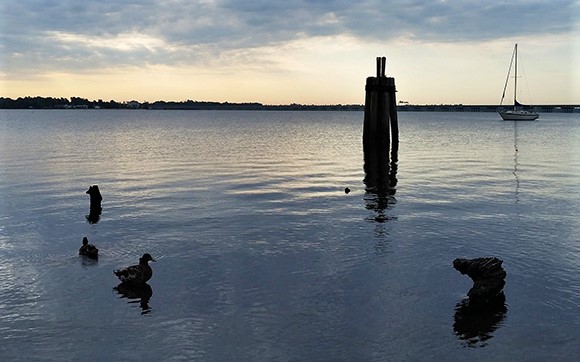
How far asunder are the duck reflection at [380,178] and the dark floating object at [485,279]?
752cm

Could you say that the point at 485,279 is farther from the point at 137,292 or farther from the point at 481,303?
the point at 137,292

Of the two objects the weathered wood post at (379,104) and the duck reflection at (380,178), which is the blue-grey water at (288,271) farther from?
the weathered wood post at (379,104)

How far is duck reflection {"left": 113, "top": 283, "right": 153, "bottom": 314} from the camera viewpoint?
1212cm

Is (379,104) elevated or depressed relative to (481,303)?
elevated

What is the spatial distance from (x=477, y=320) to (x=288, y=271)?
481 cm

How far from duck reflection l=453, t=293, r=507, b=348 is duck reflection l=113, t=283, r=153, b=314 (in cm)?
633

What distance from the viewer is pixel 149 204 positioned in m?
23.6

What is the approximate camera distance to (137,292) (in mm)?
12688

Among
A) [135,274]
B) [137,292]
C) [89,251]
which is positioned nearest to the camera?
[137,292]

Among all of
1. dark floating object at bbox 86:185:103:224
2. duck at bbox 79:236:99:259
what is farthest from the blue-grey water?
dark floating object at bbox 86:185:103:224

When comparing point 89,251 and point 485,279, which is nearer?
point 485,279

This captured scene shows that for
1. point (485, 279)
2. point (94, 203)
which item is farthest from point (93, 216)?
point (485, 279)

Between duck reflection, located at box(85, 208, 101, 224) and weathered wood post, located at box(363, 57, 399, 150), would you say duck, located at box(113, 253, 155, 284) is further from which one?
weathered wood post, located at box(363, 57, 399, 150)

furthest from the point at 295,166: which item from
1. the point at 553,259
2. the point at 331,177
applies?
the point at 553,259
